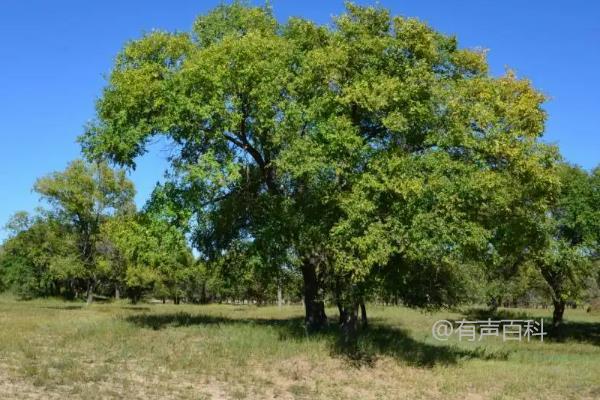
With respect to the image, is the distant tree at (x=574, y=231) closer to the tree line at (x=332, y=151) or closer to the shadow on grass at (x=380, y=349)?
the tree line at (x=332, y=151)

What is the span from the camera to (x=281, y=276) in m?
27.7

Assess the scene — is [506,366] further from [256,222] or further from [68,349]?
[68,349]

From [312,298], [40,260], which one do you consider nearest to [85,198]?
[40,260]

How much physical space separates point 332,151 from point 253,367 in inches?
291

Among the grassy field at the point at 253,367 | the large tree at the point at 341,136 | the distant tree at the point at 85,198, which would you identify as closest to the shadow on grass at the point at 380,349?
the grassy field at the point at 253,367

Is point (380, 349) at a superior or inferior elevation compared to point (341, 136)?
inferior

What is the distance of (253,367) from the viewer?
1795cm

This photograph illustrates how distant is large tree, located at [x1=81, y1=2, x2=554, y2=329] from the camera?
62.1 feet

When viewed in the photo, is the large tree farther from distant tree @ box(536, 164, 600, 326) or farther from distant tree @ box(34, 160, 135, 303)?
distant tree @ box(34, 160, 135, 303)

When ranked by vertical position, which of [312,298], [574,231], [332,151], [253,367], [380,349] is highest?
[332,151]

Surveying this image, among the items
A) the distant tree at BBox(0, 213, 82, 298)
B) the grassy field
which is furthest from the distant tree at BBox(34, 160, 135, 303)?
the grassy field

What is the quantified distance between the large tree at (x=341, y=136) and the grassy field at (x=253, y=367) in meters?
2.78

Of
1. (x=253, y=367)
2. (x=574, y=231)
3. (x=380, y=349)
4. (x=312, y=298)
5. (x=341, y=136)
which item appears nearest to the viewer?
(x=253, y=367)

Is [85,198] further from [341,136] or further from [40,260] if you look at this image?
[341,136]
